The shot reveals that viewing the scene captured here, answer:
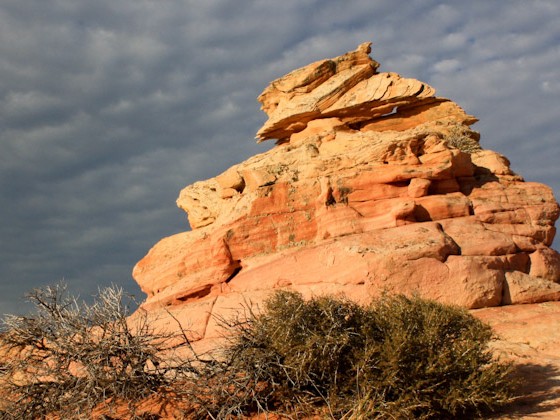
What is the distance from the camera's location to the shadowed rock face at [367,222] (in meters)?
16.0

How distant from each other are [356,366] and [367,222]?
8802 mm

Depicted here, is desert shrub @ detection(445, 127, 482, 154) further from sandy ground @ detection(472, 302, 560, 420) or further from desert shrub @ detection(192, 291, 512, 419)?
desert shrub @ detection(192, 291, 512, 419)

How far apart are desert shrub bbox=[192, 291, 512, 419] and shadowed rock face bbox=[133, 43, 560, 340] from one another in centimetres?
420

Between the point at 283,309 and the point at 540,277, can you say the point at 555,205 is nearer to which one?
the point at 540,277

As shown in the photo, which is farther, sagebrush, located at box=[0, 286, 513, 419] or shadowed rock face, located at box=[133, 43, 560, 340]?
shadowed rock face, located at box=[133, 43, 560, 340]

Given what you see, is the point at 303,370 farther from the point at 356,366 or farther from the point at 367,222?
the point at 367,222

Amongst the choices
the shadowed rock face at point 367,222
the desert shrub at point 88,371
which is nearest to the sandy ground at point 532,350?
the shadowed rock face at point 367,222

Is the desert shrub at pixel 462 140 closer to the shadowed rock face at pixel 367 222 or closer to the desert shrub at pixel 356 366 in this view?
the shadowed rock face at pixel 367 222

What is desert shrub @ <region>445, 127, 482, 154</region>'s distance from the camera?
2198 cm

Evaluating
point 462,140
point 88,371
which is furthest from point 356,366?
point 462,140

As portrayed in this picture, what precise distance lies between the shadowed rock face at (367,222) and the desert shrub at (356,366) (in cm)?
420

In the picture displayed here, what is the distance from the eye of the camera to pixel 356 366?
978 cm

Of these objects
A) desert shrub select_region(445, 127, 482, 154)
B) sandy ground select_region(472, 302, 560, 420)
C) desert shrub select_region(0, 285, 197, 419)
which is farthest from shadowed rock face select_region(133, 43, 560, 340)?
desert shrub select_region(0, 285, 197, 419)

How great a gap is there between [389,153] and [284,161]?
4.29m
